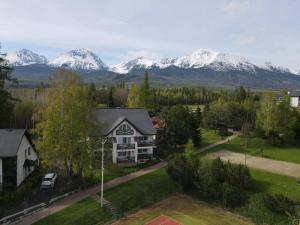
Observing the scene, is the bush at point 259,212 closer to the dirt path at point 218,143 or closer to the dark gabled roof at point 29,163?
the dirt path at point 218,143

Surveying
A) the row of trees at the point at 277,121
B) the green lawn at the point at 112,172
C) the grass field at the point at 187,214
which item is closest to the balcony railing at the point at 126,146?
the green lawn at the point at 112,172

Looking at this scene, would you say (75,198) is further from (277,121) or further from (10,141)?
(277,121)

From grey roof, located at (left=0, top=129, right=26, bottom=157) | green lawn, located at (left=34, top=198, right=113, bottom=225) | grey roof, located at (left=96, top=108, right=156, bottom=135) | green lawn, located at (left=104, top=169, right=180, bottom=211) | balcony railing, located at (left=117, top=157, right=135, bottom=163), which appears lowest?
green lawn, located at (left=34, top=198, right=113, bottom=225)

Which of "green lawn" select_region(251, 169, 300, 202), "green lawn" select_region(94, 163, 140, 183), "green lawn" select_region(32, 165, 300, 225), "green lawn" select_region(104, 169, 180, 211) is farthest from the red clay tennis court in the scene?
"green lawn" select_region(94, 163, 140, 183)

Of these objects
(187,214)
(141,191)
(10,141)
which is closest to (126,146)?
(141,191)

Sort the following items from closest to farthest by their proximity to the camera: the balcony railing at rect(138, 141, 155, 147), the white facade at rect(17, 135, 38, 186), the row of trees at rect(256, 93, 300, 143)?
the white facade at rect(17, 135, 38, 186), the balcony railing at rect(138, 141, 155, 147), the row of trees at rect(256, 93, 300, 143)

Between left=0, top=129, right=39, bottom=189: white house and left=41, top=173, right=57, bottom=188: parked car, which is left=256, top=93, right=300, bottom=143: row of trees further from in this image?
left=0, top=129, right=39, bottom=189: white house

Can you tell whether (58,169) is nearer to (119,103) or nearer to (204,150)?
(204,150)
